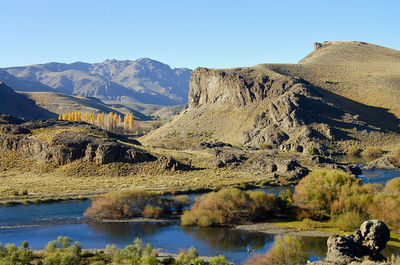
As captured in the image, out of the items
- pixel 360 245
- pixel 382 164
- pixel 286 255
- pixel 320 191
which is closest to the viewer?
pixel 286 255

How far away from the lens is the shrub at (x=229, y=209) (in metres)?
59.9

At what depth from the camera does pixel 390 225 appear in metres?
52.9

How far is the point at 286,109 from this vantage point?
151000 mm

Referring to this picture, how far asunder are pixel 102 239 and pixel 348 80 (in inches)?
6468

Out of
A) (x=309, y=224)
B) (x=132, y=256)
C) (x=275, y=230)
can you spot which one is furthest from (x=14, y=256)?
(x=309, y=224)

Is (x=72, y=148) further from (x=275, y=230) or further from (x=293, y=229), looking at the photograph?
(x=293, y=229)

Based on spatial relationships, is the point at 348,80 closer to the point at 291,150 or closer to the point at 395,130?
the point at 395,130

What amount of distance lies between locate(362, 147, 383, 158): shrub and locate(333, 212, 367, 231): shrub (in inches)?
3148

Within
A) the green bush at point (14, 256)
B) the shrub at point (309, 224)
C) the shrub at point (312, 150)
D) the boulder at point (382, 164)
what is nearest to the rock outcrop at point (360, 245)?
the shrub at point (309, 224)

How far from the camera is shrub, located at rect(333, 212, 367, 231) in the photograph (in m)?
53.8

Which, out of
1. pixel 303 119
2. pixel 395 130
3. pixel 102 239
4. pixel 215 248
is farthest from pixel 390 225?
pixel 395 130

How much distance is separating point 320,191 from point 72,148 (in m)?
60.6

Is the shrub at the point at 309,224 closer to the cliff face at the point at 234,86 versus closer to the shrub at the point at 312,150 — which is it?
the shrub at the point at 312,150

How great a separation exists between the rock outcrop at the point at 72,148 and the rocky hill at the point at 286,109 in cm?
5238
